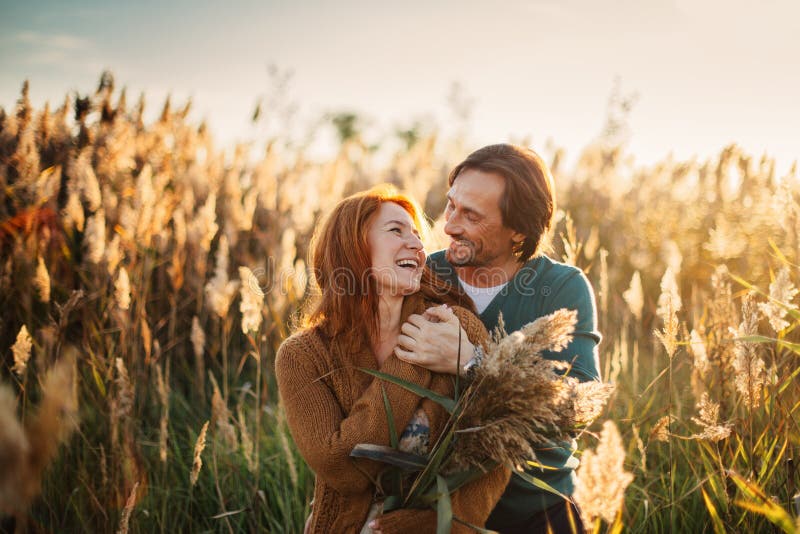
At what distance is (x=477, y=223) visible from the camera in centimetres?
250

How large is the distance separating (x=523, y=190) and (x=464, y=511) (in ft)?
4.29

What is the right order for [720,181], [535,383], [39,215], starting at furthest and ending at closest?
[720,181]
[39,215]
[535,383]


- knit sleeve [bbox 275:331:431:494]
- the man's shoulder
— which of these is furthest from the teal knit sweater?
knit sleeve [bbox 275:331:431:494]

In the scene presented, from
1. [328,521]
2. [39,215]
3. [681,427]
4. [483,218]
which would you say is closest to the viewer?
[328,521]

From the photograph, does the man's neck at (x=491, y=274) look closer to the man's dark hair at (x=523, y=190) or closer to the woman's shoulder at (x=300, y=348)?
the man's dark hair at (x=523, y=190)

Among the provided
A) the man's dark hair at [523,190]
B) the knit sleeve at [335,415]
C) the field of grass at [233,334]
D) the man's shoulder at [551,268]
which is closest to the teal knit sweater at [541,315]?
the man's shoulder at [551,268]

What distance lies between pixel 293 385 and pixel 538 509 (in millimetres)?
1024

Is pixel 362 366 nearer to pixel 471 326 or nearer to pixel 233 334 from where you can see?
pixel 471 326

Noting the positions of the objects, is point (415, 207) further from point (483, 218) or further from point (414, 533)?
point (414, 533)

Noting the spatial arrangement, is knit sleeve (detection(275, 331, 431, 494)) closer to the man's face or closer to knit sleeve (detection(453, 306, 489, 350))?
knit sleeve (detection(453, 306, 489, 350))

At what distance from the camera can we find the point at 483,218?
250 cm

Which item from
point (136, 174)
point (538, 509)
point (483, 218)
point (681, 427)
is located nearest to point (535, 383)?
point (538, 509)

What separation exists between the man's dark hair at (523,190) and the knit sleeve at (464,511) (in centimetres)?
104

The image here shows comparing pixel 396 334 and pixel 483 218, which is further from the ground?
pixel 483 218
